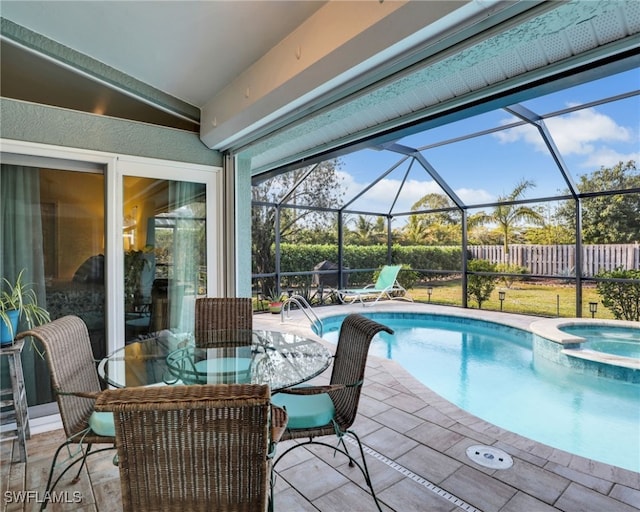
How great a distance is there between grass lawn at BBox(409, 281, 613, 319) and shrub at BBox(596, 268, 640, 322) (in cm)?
12

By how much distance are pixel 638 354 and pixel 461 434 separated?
4.95 meters

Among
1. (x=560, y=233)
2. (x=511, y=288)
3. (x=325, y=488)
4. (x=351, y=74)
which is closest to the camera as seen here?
(x=325, y=488)

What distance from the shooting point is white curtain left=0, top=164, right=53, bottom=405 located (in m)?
2.80

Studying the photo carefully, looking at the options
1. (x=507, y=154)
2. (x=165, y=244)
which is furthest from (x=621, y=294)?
(x=165, y=244)

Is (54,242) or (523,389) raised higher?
(54,242)

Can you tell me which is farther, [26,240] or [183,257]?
[183,257]

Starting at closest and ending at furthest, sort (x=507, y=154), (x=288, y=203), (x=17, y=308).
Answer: (x=17, y=308) → (x=507, y=154) → (x=288, y=203)

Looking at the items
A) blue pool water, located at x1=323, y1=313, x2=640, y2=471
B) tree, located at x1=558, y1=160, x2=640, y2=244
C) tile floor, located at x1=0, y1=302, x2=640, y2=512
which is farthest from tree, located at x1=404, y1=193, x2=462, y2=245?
tile floor, located at x1=0, y1=302, x2=640, y2=512

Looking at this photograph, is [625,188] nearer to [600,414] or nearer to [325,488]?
[600,414]

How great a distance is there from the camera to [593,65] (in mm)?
2117

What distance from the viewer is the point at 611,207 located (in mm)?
7145

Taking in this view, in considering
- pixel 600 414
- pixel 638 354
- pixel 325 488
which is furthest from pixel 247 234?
pixel 638 354

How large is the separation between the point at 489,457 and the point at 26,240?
3.80m

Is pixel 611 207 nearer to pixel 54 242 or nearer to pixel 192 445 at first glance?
pixel 192 445
